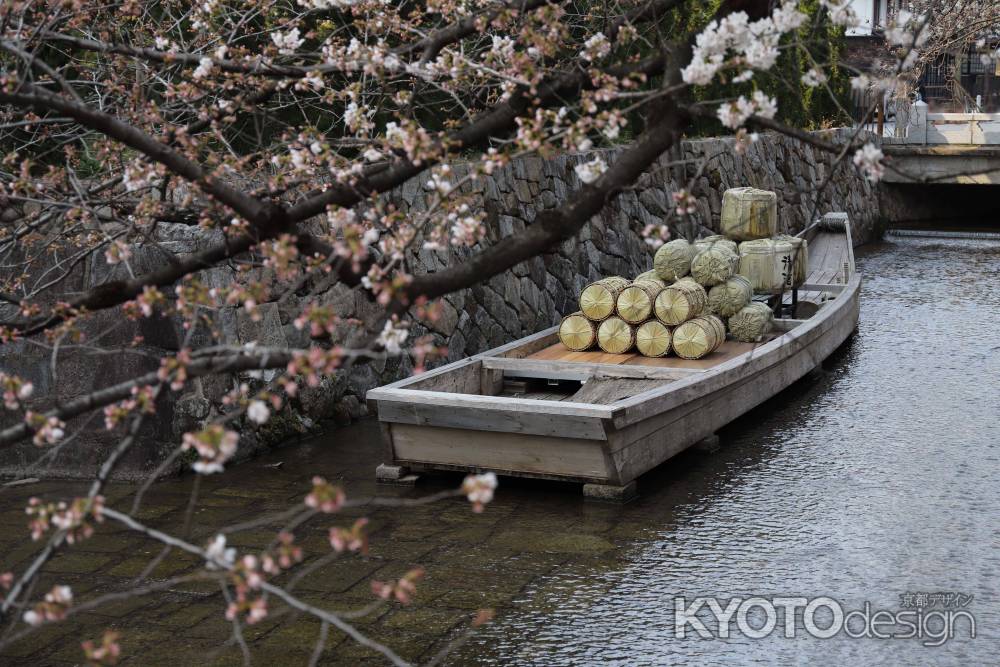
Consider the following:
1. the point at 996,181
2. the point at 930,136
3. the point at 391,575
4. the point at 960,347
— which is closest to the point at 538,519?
the point at 391,575

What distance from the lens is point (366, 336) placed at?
302 centimetres

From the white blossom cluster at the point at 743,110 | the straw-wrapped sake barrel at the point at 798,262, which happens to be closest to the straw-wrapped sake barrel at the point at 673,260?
the straw-wrapped sake barrel at the point at 798,262

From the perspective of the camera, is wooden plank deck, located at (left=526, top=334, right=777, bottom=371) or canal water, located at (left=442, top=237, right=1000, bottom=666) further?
wooden plank deck, located at (left=526, top=334, right=777, bottom=371)

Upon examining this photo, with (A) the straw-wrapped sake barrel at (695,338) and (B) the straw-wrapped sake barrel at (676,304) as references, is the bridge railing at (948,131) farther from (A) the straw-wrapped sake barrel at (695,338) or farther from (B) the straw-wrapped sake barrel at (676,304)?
(A) the straw-wrapped sake barrel at (695,338)

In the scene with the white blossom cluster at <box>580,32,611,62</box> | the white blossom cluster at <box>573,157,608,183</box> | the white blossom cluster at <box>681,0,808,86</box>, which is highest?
the white blossom cluster at <box>580,32,611,62</box>

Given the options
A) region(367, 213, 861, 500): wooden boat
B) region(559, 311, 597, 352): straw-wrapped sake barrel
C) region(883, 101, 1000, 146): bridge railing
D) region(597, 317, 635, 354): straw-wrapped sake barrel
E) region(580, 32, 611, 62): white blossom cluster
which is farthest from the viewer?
region(883, 101, 1000, 146): bridge railing

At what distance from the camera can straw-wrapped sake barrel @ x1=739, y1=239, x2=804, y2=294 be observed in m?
9.81

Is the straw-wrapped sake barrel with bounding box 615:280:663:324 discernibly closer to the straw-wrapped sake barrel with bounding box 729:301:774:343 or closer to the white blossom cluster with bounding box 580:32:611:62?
the straw-wrapped sake barrel with bounding box 729:301:774:343

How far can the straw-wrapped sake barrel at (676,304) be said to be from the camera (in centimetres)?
850

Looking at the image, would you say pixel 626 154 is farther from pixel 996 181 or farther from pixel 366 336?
pixel 996 181

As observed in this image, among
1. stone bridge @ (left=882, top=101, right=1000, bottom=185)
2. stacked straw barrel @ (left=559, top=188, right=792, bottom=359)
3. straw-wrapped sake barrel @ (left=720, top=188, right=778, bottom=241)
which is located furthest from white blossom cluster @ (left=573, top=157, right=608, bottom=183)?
stone bridge @ (left=882, top=101, right=1000, bottom=185)

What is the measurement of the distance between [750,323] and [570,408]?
290 centimetres

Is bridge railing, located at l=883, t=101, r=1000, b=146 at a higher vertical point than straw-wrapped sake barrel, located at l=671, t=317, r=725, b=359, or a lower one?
higher

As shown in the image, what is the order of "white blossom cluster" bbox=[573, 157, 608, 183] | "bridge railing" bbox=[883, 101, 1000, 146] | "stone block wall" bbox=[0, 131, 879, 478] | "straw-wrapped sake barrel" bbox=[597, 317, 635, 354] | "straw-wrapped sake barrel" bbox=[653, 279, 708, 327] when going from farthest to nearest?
1. "bridge railing" bbox=[883, 101, 1000, 146]
2. "straw-wrapped sake barrel" bbox=[597, 317, 635, 354]
3. "straw-wrapped sake barrel" bbox=[653, 279, 708, 327]
4. "stone block wall" bbox=[0, 131, 879, 478]
5. "white blossom cluster" bbox=[573, 157, 608, 183]
